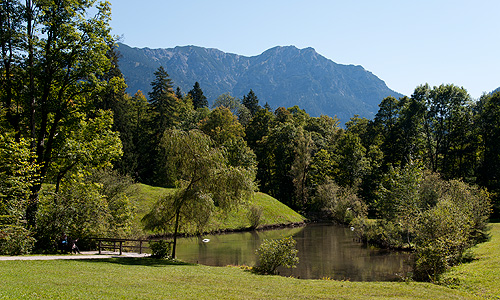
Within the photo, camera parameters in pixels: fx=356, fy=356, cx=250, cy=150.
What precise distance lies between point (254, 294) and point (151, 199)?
1476 inches

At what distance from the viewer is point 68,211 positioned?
2244 cm

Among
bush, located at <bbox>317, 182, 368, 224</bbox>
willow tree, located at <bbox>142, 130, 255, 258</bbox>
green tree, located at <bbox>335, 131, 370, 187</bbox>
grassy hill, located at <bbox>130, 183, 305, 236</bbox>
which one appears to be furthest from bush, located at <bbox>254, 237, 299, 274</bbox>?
green tree, located at <bbox>335, 131, 370, 187</bbox>

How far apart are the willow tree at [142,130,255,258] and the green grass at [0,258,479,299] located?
4765 millimetres

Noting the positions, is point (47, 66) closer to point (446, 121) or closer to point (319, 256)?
point (319, 256)

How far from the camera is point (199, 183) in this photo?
22953 millimetres

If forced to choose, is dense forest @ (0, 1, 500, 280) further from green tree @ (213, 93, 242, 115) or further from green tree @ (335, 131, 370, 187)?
green tree @ (213, 93, 242, 115)

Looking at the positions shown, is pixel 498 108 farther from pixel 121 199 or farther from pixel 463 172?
pixel 121 199

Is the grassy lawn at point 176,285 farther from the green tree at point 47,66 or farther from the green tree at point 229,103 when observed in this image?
the green tree at point 229,103

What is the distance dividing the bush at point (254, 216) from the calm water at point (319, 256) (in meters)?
4.90

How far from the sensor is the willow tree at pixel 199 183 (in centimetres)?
2269

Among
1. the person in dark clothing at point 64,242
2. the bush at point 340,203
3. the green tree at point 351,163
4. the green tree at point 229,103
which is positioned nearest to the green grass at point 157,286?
the person in dark clothing at point 64,242

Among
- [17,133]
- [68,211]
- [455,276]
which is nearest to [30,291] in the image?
[68,211]

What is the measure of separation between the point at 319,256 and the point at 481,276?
14224mm

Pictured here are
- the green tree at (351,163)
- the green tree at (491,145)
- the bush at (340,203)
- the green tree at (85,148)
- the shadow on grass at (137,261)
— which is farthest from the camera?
the green tree at (351,163)
